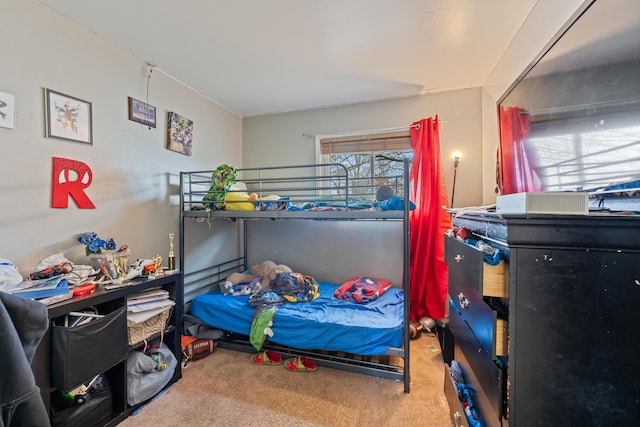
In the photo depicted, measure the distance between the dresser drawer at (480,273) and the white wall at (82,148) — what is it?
234 cm

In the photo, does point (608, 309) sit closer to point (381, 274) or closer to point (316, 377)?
point (316, 377)

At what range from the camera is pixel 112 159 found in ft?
6.26

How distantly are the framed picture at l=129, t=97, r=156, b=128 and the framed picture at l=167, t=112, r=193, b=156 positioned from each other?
17 cm

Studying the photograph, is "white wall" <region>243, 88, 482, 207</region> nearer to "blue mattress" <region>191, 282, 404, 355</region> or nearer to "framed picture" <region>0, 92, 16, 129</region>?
"blue mattress" <region>191, 282, 404, 355</region>

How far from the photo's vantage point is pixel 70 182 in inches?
65.4

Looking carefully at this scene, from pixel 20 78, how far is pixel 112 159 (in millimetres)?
611

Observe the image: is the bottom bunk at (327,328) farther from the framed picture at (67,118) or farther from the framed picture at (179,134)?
the framed picture at (67,118)

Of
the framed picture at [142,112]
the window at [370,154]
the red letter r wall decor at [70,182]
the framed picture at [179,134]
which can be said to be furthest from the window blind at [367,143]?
the red letter r wall decor at [70,182]

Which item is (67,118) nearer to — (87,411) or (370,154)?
(87,411)

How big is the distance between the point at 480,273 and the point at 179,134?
2695 mm

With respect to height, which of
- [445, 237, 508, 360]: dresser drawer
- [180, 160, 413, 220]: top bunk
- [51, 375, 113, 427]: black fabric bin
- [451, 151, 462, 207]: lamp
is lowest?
[51, 375, 113, 427]: black fabric bin

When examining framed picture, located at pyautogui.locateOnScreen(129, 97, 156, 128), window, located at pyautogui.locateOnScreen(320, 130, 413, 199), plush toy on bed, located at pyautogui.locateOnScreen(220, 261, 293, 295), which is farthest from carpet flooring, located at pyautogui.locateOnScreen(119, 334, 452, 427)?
framed picture, located at pyautogui.locateOnScreen(129, 97, 156, 128)

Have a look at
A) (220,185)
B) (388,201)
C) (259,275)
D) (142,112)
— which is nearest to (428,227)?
(388,201)

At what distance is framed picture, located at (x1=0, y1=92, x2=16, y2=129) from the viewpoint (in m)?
1.37
